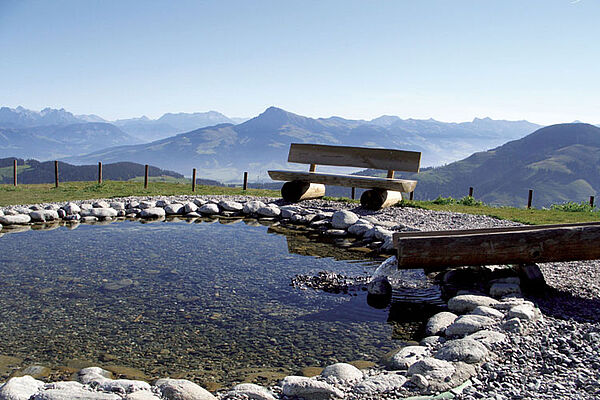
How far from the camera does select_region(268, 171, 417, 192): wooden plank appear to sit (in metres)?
13.5

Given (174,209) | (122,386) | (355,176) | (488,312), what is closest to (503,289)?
(488,312)

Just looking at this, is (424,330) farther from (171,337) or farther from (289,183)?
(289,183)

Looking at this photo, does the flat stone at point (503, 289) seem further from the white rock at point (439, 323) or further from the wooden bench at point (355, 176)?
the wooden bench at point (355, 176)

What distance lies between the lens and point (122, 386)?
3.91m

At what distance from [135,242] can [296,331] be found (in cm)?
564

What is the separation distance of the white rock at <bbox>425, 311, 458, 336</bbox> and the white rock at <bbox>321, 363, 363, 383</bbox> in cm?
164

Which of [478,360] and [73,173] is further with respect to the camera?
[73,173]

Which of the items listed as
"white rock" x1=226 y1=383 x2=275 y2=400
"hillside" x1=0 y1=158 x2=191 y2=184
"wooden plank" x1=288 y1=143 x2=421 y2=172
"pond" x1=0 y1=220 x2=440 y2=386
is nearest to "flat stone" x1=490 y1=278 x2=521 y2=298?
"pond" x1=0 y1=220 x2=440 y2=386

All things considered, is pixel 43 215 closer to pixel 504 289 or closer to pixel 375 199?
pixel 375 199

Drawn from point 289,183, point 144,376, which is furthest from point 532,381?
point 289,183

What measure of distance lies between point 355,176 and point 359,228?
3116 mm

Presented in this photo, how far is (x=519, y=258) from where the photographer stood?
6746 millimetres

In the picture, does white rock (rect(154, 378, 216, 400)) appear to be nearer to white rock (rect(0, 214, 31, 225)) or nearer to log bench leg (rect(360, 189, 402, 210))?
white rock (rect(0, 214, 31, 225))

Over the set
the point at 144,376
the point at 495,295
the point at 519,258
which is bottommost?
the point at 144,376
